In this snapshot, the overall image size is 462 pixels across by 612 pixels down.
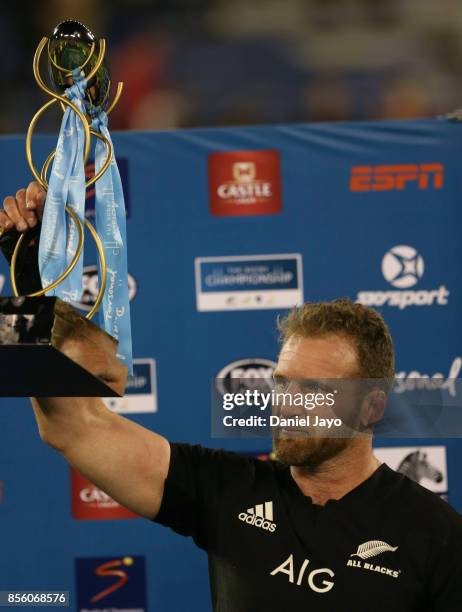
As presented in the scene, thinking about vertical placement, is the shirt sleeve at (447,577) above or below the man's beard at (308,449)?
below

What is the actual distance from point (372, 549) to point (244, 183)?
5.41 ft

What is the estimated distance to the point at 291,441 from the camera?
1697mm

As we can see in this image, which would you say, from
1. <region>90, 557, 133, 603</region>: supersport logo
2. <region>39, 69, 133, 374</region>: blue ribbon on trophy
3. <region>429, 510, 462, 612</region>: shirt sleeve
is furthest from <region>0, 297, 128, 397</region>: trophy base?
<region>90, 557, 133, 603</region>: supersport logo

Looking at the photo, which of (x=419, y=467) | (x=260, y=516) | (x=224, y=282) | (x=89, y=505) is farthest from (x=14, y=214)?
(x=419, y=467)

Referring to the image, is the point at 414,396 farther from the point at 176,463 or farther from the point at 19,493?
the point at 19,493

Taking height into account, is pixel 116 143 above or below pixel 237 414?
above

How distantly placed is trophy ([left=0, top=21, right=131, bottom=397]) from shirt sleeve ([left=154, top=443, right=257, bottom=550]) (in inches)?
19.7

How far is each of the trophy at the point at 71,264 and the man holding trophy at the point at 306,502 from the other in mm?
274

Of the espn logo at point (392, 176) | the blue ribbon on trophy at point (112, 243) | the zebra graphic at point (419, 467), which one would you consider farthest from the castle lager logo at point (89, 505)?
the blue ribbon on trophy at point (112, 243)

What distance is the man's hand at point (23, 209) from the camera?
1420mm

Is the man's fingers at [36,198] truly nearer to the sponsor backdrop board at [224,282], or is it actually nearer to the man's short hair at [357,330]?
the man's short hair at [357,330]

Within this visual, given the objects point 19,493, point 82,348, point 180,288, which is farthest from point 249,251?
point 82,348

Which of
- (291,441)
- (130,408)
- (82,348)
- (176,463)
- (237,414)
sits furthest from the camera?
(130,408)

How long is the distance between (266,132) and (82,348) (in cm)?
216
